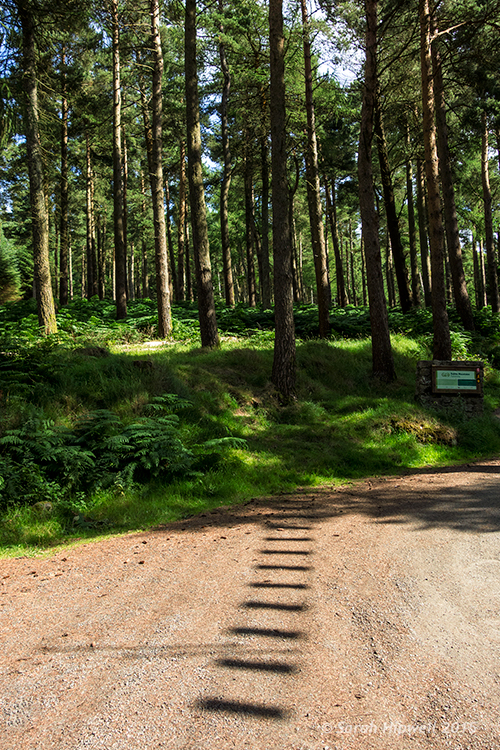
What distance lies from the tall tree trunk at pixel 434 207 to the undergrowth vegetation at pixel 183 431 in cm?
144

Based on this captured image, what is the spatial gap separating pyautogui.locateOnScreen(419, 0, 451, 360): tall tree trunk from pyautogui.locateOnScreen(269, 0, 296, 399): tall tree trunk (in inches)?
162

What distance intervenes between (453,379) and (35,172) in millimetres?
13070

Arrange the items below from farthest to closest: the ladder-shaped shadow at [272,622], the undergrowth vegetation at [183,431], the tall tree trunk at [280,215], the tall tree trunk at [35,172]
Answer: the tall tree trunk at [35,172], the tall tree trunk at [280,215], the undergrowth vegetation at [183,431], the ladder-shaped shadow at [272,622]

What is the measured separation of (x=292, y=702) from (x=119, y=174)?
66.0 ft

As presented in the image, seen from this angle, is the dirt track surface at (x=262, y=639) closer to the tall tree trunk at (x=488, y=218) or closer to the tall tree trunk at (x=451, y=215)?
the tall tree trunk at (x=451, y=215)

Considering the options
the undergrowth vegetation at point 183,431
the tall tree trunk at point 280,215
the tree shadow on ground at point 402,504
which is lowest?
the tree shadow on ground at point 402,504

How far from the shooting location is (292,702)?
2.63 metres

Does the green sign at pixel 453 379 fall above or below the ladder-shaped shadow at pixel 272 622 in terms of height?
above

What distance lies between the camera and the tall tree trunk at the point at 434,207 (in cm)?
1216

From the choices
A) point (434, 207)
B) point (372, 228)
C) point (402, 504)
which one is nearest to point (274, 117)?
point (372, 228)

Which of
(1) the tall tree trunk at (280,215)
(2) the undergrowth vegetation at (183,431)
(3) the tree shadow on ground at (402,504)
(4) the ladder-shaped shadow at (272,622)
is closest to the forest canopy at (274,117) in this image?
(1) the tall tree trunk at (280,215)

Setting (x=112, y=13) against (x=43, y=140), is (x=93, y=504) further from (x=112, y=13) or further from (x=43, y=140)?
(x=112, y=13)

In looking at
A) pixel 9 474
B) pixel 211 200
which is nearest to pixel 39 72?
pixel 9 474

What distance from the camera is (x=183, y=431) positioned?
8516 mm
